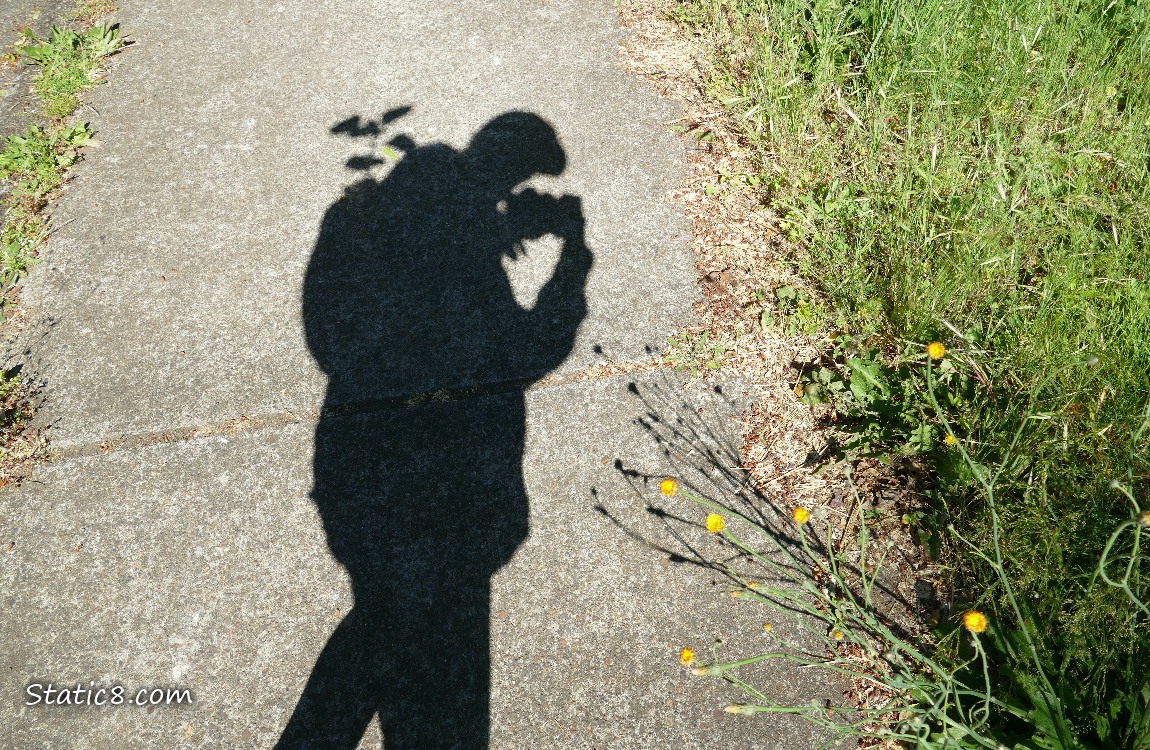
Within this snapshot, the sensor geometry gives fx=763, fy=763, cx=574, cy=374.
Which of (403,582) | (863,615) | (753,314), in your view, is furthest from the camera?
(753,314)

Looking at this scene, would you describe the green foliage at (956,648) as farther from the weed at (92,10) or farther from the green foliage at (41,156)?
the weed at (92,10)

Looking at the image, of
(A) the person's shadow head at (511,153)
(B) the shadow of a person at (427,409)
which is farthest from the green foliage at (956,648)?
(A) the person's shadow head at (511,153)

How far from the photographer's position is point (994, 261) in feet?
9.27

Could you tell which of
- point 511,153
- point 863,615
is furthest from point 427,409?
point 863,615

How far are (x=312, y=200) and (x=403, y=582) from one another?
1957mm

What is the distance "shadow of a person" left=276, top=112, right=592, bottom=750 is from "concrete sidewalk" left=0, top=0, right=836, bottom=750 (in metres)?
0.01

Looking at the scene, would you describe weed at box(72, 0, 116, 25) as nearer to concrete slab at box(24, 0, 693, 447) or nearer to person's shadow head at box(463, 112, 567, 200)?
concrete slab at box(24, 0, 693, 447)

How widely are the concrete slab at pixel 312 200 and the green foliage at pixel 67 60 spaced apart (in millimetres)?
127

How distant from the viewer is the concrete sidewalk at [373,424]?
2.29 meters

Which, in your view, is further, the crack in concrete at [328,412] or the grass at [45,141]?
the grass at [45,141]

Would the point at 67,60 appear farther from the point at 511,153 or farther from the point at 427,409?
the point at 427,409

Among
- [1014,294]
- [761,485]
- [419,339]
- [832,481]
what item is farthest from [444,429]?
[1014,294]

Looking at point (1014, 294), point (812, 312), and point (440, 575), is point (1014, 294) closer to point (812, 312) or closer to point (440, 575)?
point (812, 312)

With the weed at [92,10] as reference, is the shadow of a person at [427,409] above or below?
below
